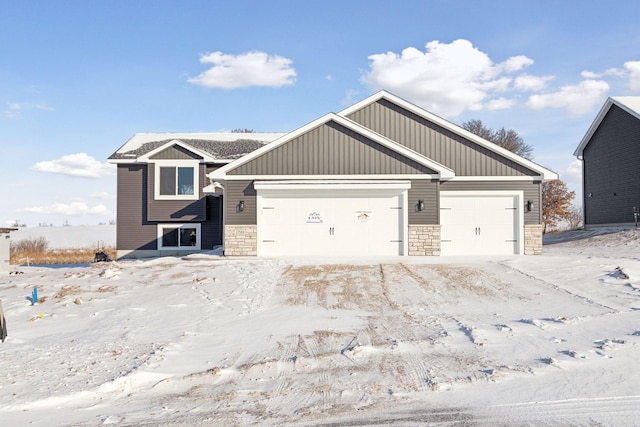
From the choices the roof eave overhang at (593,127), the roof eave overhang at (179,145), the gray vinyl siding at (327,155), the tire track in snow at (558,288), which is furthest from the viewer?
the roof eave overhang at (593,127)

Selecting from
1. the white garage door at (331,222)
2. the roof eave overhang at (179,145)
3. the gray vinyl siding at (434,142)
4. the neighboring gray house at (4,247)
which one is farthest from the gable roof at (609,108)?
the neighboring gray house at (4,247)

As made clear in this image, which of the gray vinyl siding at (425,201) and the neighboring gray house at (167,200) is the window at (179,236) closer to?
the neighboring gray house at (167,200)

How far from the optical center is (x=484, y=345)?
732 centimetres

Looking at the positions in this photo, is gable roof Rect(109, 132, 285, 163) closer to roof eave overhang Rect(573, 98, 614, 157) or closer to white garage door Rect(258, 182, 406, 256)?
white garage door Rect(258, 182, 406, 256)

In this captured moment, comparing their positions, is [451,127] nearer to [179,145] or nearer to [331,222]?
[331,222]

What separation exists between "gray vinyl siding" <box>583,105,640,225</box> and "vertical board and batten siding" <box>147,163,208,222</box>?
1974cm

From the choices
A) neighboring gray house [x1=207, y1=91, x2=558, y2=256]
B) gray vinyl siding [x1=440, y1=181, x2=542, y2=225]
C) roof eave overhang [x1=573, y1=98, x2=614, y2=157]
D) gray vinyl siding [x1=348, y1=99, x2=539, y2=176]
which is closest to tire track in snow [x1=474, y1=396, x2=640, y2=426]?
neighboring gray house [x1=207, y1=91, x2=558, y2=256]

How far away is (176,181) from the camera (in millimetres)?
→ 22828

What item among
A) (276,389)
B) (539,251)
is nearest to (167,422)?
(276,389)

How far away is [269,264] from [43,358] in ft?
27.1

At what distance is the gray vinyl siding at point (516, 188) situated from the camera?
1786cm

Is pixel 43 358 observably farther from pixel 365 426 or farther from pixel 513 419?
pixel 513 419

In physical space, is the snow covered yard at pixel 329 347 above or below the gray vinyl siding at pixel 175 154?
below

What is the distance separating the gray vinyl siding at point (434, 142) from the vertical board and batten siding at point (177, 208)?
7634 millimetres
